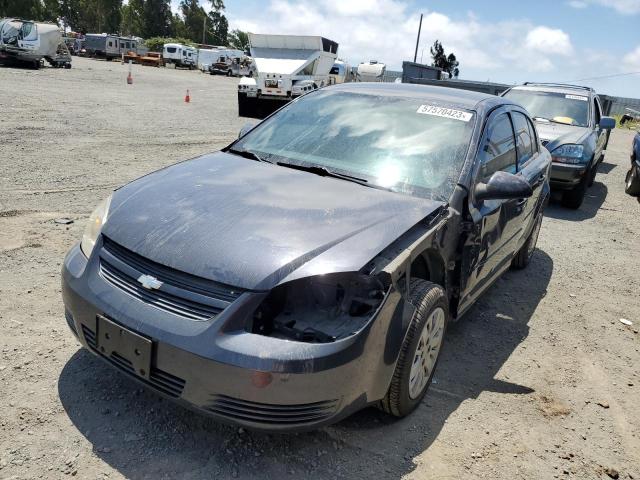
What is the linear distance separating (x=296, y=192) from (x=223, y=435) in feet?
4.20

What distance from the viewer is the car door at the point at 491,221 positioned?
10.7 ft

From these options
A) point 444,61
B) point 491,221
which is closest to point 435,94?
point 491,221

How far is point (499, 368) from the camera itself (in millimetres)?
3541

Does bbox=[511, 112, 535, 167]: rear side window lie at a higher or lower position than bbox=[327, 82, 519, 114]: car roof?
lower

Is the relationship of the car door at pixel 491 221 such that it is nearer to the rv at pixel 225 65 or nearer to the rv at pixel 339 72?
the rv at pixel 339 72

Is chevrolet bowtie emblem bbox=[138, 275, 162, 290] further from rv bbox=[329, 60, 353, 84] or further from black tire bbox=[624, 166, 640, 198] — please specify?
rv bbox=[329, 60, 353, 84]

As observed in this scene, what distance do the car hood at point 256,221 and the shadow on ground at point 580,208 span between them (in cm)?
592

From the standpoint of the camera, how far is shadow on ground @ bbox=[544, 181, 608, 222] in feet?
26.4

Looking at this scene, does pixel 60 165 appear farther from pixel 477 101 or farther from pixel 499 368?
pixel 499 368

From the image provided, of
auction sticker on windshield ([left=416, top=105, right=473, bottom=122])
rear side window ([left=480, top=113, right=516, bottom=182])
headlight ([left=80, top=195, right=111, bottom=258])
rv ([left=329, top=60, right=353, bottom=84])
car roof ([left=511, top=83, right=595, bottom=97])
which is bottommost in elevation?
headlight ([left=80, top=195, right=111, bottom=258])

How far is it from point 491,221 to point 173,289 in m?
2.18

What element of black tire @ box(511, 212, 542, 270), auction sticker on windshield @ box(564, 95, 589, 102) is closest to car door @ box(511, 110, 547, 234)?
black tire @ box(511, 212, 542, 270)

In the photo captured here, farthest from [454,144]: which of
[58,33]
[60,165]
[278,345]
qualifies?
[58,33]

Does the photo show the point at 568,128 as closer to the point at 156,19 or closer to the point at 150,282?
the point at 150,282
